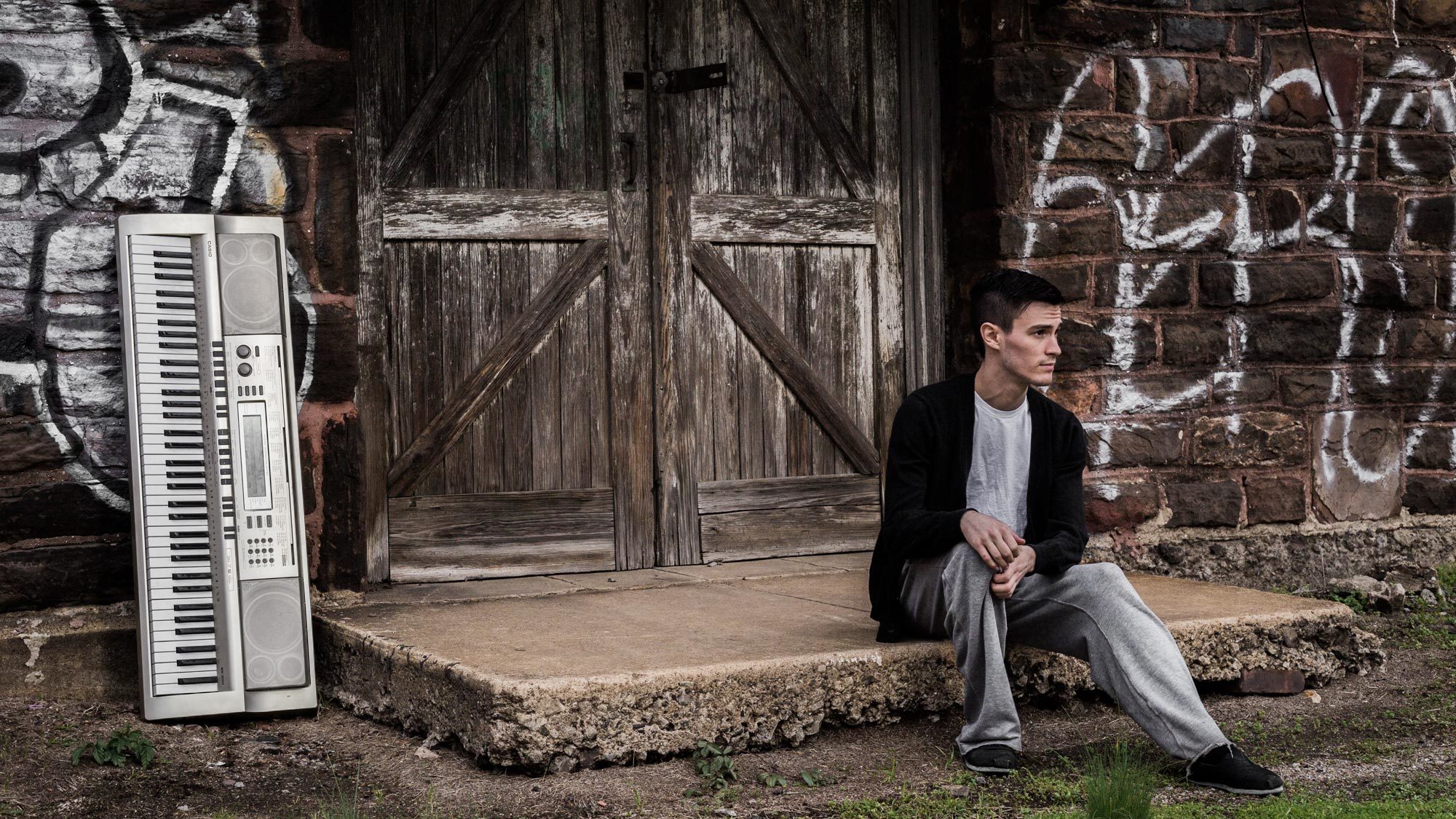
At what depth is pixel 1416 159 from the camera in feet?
19.3

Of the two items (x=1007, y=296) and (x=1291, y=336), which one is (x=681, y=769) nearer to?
(x=1007, y=296)

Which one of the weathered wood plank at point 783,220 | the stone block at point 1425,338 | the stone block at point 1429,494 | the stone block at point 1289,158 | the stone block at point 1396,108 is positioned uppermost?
the stone block at point 1396,108

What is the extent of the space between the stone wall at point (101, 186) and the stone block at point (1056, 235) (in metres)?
2.50

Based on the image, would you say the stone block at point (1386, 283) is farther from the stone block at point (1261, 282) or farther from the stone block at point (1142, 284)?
the stone block at point (1142, 284)

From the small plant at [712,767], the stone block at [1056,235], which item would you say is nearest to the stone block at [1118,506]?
the stone block at [1056,235]

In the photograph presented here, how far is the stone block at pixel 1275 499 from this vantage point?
5.62m

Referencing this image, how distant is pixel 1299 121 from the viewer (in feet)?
18.7

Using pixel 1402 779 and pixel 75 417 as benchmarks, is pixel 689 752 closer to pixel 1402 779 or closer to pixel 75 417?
pixel 1402 779

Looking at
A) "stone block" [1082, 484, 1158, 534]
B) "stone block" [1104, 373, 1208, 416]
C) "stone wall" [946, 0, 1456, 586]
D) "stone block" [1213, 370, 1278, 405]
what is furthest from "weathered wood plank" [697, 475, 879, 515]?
"stone block" [1213, 370, 1278, 405]

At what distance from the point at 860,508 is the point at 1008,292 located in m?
2.09

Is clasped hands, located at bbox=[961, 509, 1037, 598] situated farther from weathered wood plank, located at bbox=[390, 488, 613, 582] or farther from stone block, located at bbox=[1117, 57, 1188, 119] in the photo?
stone block, located at bbox=[1117, 57, 1188, 119]

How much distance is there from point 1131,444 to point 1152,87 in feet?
4.63

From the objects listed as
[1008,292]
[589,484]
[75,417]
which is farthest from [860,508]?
[75,417]

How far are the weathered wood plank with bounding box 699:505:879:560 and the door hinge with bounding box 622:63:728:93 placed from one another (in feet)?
5.35
